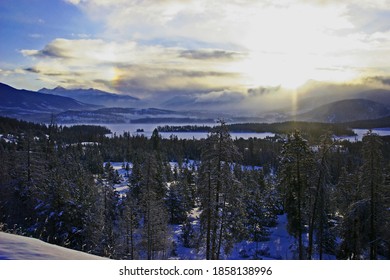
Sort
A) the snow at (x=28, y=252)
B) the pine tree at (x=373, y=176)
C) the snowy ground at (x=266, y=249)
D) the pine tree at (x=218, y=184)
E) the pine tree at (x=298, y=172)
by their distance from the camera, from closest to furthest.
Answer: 1. the snow at (x=28, y=252)
2. the pine tree at (x=218, y=184)
3. the pine tree at (x=373, y=176)
4. the pine tree at (x=298, y=172)
5. the snowy ground at (x=266, y=249)

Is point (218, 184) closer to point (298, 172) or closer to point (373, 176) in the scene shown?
point (298, 172)

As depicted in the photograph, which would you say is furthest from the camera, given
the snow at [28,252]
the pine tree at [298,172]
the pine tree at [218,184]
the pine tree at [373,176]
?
the pine tree at [298,172]

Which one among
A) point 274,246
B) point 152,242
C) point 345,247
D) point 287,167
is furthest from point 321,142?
point 274,246

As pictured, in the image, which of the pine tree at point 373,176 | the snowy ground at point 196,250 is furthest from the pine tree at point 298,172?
the snowy ground at point 196,250

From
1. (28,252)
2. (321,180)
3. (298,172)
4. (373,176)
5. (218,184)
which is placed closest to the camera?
(28,252)

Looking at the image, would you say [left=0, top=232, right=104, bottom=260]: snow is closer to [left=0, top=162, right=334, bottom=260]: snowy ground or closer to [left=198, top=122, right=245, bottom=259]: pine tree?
[left=0, top=162, right=334, bottom=260]: snowy ground

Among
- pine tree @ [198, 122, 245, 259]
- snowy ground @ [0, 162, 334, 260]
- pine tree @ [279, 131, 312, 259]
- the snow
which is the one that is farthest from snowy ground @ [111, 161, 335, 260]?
the snow

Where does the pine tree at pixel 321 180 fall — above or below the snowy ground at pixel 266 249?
above

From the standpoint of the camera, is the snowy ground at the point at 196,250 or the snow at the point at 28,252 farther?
the snowy ground at the point at 196,250

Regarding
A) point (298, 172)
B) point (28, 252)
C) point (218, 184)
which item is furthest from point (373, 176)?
point (28, 252)

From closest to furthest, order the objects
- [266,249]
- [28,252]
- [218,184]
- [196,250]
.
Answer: [28,252] < [218,184] < [196,250] < [266,249]

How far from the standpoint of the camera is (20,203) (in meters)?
28.5

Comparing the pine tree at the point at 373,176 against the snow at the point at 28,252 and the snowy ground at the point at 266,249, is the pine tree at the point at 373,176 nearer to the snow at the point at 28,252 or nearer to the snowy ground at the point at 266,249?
the snowy ground at the point at 266,249

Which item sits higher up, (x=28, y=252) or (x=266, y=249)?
(x=28, y=252)
